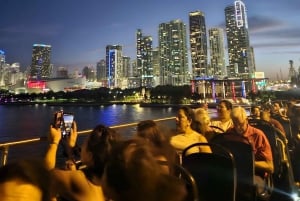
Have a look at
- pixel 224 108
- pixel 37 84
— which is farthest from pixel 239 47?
pixel 224 108

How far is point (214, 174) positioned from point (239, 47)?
19550 centimetres

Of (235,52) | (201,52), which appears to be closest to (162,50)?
(201,52)

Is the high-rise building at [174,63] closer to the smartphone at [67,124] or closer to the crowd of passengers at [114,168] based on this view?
the crowd of passengers at [114,168]

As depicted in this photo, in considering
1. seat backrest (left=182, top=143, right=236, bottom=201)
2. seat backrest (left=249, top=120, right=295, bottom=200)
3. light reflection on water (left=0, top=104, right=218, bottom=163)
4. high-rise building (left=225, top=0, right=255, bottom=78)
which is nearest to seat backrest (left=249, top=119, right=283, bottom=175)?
seat backrest (left=249, top=120, right=295, bottom=200)

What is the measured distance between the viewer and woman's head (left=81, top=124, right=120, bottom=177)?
1.76 meters

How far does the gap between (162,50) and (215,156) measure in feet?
655

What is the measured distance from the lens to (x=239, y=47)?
185250 millimetres

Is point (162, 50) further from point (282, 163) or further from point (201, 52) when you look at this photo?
point (282, 163)

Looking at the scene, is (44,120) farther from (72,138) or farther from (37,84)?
(37,84)

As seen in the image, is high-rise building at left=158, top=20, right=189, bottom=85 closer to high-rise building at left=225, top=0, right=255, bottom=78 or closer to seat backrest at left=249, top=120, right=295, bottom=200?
high-rise building at left=225, top=0, right=255, bottom=78

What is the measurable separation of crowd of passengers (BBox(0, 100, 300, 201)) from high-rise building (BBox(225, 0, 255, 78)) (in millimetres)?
174719

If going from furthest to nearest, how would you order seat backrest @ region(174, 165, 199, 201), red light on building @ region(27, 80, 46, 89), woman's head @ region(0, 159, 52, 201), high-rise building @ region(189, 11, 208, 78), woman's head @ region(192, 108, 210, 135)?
high-rise building @ region(189, 11, 208, 78) → red light on building @ region(27, 80, 46, 89) → woman's head @ region(192, 108, 210, 135) → seat backrest @ region(174, 165, 199, 201) → woman's head @ region(0, 159, 52, 201)

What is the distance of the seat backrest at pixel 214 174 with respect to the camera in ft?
6.39

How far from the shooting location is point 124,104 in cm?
11919
